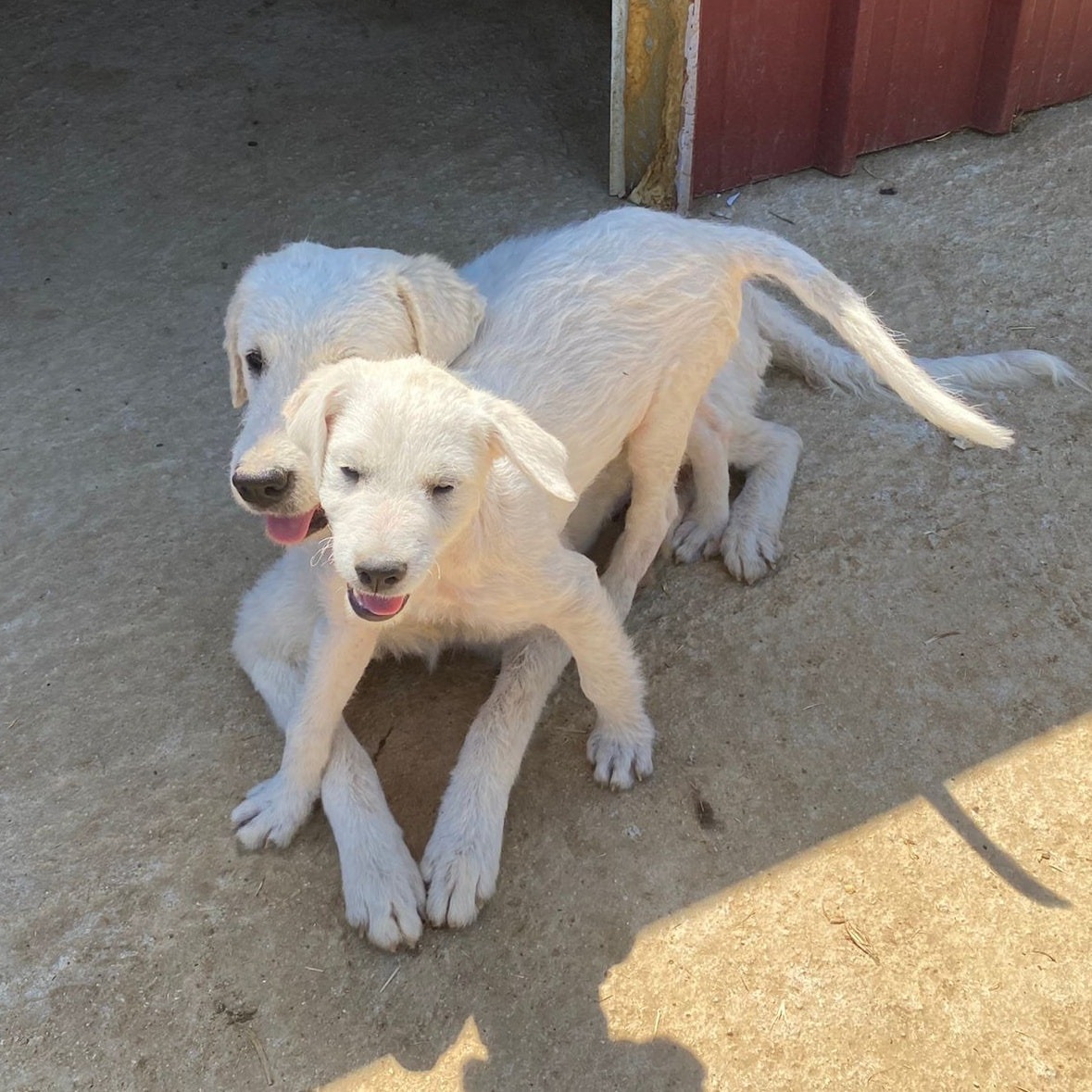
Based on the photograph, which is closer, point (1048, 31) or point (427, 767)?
point (427, 767)

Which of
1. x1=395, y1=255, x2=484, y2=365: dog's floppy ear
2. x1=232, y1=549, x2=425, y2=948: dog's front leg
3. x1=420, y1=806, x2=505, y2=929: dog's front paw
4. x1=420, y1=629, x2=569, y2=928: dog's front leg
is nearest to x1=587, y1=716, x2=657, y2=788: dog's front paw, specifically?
x1=420, y1=629, x2=569, y2=928: dog's front leg

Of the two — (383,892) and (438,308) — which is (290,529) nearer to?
(438,308)

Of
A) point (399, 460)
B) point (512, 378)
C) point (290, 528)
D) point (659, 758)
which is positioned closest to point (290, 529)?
point (290, 528)

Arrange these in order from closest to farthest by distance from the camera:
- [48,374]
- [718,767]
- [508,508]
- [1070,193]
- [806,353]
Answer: [508,508] < [718,767] < [806,353] < [48,374] < [1070,193]

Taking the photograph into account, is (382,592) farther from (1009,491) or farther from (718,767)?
(1009,491)

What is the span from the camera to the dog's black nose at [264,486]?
2.40 metres

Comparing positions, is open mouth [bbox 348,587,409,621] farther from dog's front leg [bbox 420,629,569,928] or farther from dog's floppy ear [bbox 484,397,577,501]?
dog's front leg [bbox 420,629,569,928]

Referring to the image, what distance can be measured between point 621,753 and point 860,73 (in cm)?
361

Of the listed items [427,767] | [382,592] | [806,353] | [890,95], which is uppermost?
[382,592]

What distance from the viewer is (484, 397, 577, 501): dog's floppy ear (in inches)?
83.7

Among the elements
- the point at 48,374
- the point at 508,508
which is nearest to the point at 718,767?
the point at 508,508

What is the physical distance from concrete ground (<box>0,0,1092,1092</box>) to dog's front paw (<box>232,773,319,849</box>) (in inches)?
2.0

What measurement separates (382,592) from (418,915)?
946mm

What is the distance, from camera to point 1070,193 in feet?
16.4
